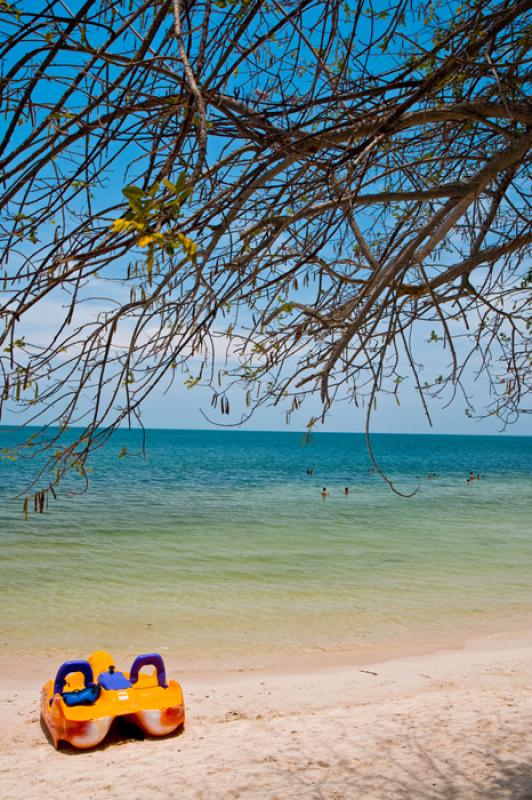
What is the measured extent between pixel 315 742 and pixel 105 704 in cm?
178

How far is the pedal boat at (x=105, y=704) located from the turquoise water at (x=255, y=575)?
2366 mm

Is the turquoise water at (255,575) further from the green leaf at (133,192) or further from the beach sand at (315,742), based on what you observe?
the green leaf at (133,192)

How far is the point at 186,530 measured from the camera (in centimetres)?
1862

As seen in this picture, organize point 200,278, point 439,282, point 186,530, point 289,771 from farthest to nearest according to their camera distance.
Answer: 1. point 186,530
2. point 289,771
3. point 439,282
4. point 200,278

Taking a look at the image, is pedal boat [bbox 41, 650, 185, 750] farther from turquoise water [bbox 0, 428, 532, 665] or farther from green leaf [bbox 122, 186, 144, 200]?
green leaf [bbox 122, 186, 144, 200]

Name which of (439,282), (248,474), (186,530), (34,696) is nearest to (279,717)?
(34,696)

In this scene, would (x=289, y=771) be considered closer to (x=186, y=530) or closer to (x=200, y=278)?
(x=200, y=278)

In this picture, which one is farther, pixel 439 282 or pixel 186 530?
pixel 186 530

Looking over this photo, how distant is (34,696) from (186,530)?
1161 centimetres

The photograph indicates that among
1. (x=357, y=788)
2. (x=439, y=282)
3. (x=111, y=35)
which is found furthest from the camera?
(x=357, y=788)

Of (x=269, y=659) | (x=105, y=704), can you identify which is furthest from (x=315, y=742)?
(x=269, y=659)

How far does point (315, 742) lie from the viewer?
5.37m

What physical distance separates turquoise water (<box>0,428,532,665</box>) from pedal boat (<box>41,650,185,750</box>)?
2366mm

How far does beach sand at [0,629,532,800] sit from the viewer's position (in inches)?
174
